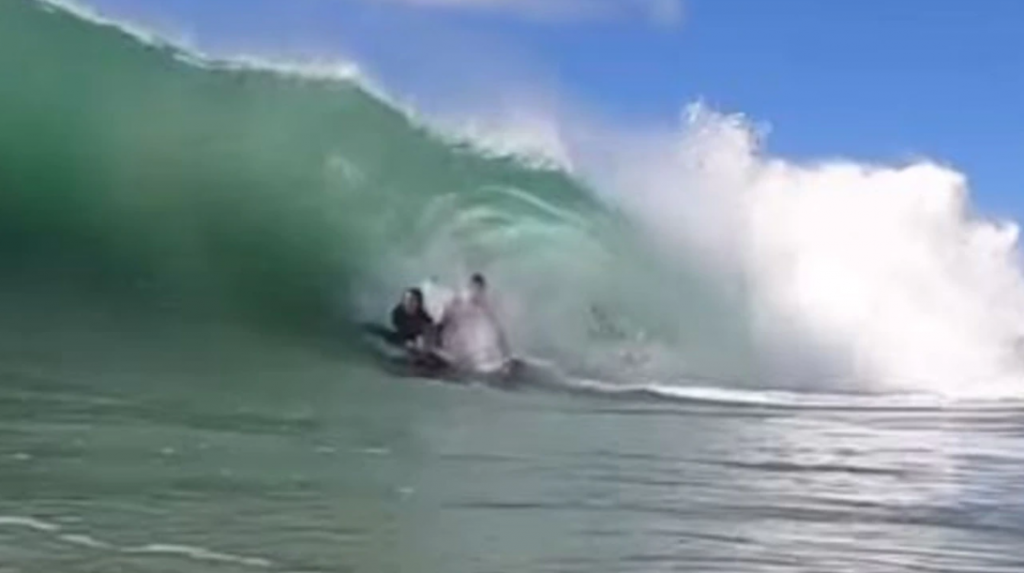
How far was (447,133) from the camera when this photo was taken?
763 inches

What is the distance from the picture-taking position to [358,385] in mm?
12734

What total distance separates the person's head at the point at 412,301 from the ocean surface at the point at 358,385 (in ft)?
1.50

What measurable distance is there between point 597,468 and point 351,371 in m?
4.60

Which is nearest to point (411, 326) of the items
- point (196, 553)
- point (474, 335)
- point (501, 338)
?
point (474, 335)

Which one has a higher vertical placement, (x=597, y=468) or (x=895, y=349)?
(x=895, y=349)

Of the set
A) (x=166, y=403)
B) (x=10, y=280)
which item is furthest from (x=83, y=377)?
(x=10, y=280)

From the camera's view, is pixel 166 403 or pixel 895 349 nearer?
pixel 166 403

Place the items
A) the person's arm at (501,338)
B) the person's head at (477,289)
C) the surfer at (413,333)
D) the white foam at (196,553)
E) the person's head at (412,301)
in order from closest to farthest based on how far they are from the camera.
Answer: the white foam at (196,553), the surfer at (413,333), the person's head at (412,301), the person's arm at (501,338), the person's head at (477,289)

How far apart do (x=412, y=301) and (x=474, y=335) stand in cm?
54

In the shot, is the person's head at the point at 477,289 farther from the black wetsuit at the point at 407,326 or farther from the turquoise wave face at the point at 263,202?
the turquoise wave face at the point at 263,202

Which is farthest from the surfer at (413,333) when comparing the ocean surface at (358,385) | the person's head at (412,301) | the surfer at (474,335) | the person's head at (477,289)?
the person's head at (477,289)

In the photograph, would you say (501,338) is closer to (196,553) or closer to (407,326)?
(407,326)

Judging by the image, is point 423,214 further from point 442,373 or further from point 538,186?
point 442,373

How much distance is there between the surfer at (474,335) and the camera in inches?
587
